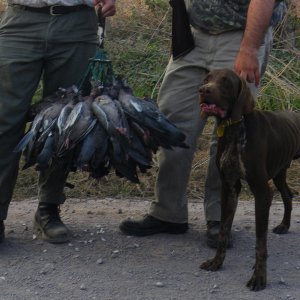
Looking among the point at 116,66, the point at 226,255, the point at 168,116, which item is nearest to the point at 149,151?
the point at 168,116

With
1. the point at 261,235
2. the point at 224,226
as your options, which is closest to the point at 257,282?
the point at 261,235

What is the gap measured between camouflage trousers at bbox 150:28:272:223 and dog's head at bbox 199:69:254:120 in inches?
24.6

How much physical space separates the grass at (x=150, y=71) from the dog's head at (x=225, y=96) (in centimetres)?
229

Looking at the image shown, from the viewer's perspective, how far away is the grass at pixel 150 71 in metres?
6.48

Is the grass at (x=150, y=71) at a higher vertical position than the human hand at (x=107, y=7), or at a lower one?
lower

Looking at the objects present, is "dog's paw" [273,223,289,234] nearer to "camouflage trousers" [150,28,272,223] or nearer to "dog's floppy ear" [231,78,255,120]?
"camouflage trousers" [150,28,272,223]

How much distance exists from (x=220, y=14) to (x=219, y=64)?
0.33 metres

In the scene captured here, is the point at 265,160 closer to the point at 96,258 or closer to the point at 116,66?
the point at 96,258

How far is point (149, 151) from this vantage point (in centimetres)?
450

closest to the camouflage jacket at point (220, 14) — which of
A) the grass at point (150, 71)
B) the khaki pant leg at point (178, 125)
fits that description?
the khaki pant leg at point (178, 125)

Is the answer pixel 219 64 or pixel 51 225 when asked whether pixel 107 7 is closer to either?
pixel 219 64

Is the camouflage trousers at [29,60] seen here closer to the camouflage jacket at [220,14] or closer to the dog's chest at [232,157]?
the camouflage jacket at [220,14]

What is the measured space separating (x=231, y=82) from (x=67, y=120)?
103 cm

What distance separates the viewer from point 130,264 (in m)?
4.60
